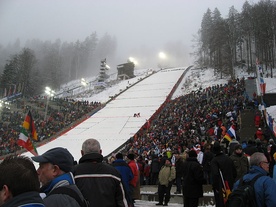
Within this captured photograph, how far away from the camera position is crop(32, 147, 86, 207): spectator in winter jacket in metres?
2.42

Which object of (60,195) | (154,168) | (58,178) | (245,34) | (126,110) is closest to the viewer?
(60,195)

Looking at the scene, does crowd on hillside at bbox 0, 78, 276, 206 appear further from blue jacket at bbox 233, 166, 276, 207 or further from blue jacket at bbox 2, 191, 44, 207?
blue jacket at bbox 2, 191, 44, 207

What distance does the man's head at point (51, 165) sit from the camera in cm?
284

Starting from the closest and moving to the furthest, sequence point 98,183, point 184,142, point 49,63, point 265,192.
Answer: point 265,192 → point 98,183 → point 184,142 → point 49,63

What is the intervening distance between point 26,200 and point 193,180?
5.60m

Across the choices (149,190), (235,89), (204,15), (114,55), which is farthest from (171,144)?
(114,55)

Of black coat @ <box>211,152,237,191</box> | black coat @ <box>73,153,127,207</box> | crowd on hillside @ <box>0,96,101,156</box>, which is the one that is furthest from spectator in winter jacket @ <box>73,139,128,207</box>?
crowd on hillside @ <box>0,96,101,156</box>

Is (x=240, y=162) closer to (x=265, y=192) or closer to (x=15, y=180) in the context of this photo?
(x=265, y=192)

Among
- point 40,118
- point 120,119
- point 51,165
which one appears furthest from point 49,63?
point 51,165

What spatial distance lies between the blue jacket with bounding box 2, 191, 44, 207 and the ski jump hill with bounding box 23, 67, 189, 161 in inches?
842

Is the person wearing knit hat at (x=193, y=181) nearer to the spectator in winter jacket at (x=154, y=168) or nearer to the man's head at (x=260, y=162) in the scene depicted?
the man's head at (x=260, y=162)

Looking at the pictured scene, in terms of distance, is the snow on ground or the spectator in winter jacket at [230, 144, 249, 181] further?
the snow on ground

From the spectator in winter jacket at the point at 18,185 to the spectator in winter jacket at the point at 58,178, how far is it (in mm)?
411

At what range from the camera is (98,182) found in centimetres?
368
